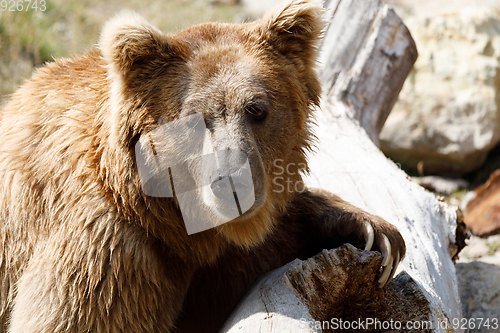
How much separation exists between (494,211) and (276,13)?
4.62m

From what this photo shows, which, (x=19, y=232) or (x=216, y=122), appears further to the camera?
(x=19, y=232)

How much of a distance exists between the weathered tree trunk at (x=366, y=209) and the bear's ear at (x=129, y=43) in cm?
130

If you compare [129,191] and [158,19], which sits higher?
[158,19]

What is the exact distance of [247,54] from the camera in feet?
9.94

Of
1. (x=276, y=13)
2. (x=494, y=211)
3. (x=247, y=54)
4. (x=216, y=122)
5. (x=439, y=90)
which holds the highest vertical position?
(x=276, y=13)

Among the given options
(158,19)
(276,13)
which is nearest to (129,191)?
(276,13)

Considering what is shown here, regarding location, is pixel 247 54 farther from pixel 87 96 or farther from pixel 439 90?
pixel 439 90

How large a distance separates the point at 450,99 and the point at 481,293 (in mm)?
4274

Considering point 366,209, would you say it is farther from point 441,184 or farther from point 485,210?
point 441,184

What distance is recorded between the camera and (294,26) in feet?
10.7

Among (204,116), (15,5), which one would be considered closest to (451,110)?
(204,116)

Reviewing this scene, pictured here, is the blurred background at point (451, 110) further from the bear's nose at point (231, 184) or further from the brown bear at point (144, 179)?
the bear's nose at point (231, 184)

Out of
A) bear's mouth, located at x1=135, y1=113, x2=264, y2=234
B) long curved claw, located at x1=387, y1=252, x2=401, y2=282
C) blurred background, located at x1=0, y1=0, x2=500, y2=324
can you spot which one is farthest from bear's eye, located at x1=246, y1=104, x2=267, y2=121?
blurred background, located at x1=0, y1=0, x2=500, y2=324

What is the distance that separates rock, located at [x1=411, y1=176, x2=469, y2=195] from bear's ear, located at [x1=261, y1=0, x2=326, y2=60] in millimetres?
4777
